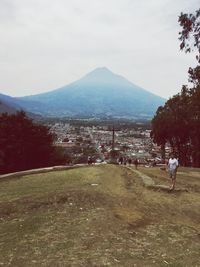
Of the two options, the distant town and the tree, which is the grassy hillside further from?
the tree

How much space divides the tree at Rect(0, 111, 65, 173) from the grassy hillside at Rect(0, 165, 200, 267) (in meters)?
Answer: 26.4

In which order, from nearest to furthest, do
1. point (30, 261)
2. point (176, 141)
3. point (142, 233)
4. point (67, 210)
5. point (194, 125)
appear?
point (30, 261), point (142, 233), point (67, 210), point (194, 125), point (176, 141)

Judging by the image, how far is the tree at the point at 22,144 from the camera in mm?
52344

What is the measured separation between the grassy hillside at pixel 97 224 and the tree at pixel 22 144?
86.7 ft

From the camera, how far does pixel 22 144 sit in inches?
2101

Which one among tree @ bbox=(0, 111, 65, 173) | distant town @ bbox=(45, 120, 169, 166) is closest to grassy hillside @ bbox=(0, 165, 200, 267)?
distant town @ bbox=(45, 120, 169, 166)

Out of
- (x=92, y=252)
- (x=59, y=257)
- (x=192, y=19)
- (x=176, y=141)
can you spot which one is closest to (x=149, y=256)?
(x=92, y=252)

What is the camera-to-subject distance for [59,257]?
13594 millimetres

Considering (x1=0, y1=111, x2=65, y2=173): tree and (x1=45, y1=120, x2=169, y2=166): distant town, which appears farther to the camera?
(x1=45, y1=120, x2=169, y2=166): distant town

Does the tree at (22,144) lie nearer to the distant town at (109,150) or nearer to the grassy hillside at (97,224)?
the distant town at (109,150)

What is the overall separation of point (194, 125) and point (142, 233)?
39.6 m

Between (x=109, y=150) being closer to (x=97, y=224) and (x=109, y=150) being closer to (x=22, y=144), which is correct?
(x=22, y=144)

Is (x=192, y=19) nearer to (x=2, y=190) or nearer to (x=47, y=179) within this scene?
(x=47, y=179)

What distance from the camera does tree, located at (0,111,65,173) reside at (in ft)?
172
